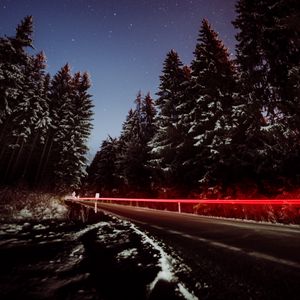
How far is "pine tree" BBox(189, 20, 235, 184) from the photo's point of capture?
59.4 feet

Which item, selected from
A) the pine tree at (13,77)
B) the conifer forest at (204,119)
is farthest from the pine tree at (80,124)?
the pine tree at (13,77)

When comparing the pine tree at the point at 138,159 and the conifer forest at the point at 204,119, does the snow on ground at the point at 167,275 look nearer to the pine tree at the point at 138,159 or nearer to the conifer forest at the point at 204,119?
the conifer forest at the point at 204,119

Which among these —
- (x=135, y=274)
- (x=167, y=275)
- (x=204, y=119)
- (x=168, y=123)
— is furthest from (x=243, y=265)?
(x=168, y=123)

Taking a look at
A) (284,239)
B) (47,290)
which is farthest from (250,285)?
(284,239)

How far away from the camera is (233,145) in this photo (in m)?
17.9

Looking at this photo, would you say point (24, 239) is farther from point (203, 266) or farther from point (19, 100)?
point (19, 100)

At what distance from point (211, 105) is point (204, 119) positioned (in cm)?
109

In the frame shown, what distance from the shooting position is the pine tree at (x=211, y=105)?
18109mm

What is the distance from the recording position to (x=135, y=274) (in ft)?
12.2

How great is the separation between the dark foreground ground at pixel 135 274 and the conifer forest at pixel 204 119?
1034 centimetres

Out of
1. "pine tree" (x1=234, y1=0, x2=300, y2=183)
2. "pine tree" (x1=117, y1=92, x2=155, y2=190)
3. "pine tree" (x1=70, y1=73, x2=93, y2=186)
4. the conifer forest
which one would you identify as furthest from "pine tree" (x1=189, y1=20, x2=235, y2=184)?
"pine tree" (x1=70, y1=73, x2=93, y2=186)

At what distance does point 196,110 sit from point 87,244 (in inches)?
656

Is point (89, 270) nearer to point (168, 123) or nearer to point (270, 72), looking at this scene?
point (270, 72)

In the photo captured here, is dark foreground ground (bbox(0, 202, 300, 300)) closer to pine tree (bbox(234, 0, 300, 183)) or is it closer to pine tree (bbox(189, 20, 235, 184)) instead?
pine tree (bbox(234, 0, 300, 183))
